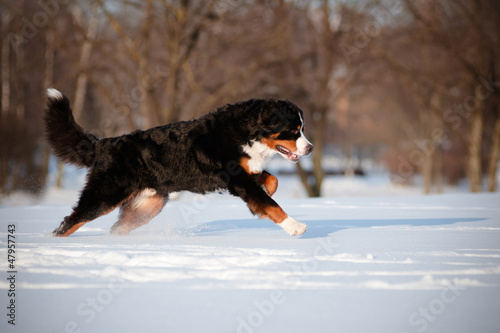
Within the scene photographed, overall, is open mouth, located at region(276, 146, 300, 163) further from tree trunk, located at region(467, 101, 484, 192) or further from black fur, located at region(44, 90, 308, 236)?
tree trunk, located at region(467, 101, 484, 192)

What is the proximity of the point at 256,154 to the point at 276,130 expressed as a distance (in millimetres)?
284

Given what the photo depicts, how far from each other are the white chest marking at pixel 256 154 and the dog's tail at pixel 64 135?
1.43 metres

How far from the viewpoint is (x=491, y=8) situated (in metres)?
11.3

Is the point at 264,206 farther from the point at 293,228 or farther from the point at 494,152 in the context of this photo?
the point at 494,152

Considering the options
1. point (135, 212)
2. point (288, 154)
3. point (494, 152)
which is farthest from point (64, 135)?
point (494, 152)

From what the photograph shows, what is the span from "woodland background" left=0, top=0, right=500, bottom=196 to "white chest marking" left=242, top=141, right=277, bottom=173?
6225 millimetres

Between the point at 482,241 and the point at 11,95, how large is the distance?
18787 mm

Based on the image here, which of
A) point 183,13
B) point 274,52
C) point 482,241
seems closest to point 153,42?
point 274,52

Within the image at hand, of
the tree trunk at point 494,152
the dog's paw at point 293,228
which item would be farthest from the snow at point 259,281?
the tree trunk at point 494,152

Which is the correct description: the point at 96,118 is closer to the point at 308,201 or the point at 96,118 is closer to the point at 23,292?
the point at 308,201

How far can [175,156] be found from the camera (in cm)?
390

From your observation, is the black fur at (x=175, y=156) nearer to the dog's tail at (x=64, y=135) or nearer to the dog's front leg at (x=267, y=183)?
the dog's tail at (x=64, y=135)

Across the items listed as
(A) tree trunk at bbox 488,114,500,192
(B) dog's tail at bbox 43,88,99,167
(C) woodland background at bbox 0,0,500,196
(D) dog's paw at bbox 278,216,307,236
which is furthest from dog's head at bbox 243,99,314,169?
(A) tree trunk at bbox 488,114,500,192

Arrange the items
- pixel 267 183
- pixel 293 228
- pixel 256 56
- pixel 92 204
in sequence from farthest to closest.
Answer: pixel 256 56 < pixel 267 183 < pixel 92 204 < pixel 293 228
